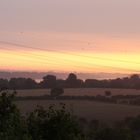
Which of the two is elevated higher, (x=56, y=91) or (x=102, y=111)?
(x=56, y=91)

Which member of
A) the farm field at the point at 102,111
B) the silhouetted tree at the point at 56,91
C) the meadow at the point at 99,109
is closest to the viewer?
the meadow at the point at 99,109

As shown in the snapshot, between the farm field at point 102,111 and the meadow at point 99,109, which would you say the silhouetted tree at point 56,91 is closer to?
the meadow at point 99,109

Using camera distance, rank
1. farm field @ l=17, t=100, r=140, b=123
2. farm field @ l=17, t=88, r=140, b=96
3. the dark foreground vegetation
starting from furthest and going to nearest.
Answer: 1. farm field @ l=17, t=88, r=140, b=96
2. farm field @ l=17, t=100, r=140, b=123
3. the dark foreground vegetation

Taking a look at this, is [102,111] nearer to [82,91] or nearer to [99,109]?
[99,109]

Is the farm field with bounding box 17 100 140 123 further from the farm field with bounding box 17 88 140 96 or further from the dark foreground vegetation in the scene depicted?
the dark foreground vegetation

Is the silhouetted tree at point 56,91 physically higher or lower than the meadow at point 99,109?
higher

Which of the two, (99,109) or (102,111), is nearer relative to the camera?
(102,111)

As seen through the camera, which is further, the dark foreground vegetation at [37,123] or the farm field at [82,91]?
the farm field at [82,91]

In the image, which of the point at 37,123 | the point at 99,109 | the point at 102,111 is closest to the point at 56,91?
the point at 99,109

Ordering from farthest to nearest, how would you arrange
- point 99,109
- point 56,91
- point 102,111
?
point 56,91 → point 99,109 → point 102,111

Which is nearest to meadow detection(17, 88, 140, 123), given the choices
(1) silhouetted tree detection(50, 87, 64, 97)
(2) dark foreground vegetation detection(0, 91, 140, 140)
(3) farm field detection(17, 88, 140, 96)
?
(3) farm field detection(17, 88, 140, 96)

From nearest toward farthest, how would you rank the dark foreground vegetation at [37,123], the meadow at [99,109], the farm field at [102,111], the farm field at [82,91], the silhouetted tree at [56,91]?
1. the dark foreground vegetation at [37,123]
2. the meadow at [99,109]
3. the farm field at [102,111]
4. the silhouetted tree at [56,91]
5. the farm field at [82,91]

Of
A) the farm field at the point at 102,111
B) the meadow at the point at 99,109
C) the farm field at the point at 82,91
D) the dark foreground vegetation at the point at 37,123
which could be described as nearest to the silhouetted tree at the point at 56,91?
the farm field at the point at 82,91

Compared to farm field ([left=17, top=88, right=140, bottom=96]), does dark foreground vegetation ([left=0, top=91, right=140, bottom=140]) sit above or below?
below
